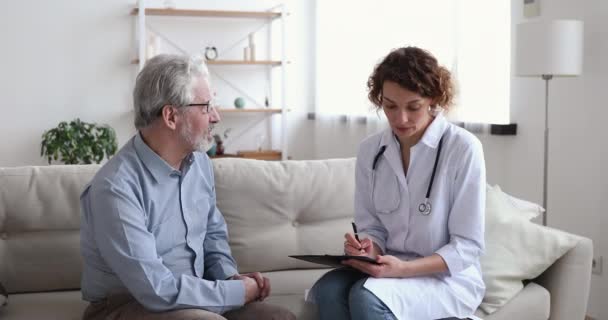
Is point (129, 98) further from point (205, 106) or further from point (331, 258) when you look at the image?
point (331, 258)

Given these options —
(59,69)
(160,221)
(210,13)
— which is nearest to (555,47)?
(160,221)

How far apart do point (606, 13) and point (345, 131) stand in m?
2.85

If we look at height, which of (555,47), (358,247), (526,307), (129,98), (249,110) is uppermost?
(555,47)

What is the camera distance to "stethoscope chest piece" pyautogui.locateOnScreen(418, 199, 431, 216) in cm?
198

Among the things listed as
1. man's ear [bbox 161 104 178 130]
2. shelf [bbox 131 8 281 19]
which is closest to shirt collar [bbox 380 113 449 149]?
man's ear [bbox 161 104 178 130]

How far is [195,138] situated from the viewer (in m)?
1.94

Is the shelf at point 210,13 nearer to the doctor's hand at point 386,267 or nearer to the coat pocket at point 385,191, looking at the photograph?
the coat pocket at point 385,191

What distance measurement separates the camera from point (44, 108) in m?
5.86

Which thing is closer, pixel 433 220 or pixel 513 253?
pixel 433 220

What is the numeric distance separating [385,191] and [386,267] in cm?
29

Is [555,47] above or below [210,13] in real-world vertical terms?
below

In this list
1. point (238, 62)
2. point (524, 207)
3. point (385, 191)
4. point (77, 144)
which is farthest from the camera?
point (238, 62)

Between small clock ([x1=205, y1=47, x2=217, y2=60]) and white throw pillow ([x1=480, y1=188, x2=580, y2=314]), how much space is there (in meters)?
4.03

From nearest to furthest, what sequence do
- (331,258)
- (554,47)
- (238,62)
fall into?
1. (331,258)
2. (554,47)
3. (238,62)
